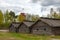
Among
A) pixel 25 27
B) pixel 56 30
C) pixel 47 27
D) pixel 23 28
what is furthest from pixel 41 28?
pixel 23 28

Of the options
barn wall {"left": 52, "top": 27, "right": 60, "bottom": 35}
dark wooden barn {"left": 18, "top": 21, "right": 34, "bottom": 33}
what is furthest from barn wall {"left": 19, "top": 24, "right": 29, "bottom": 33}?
barn wall {"left": 52, "top": 27, "right": 60, "bottom": 35}

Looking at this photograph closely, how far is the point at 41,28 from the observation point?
55875mm

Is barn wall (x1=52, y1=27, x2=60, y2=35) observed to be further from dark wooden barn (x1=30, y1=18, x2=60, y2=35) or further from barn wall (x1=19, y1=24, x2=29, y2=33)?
barn wall (x1=19, y1=24, x2=29, y2=33)

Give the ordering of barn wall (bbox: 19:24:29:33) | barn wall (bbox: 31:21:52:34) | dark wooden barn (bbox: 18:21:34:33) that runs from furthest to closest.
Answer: barn wall (bbox: 19:24:29:33) < dark wooden barn (bbox: 18:21:34:33) < barn wall (bbox: 31:21:52:34)

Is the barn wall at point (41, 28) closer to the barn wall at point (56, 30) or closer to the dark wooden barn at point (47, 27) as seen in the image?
the dark wooden barn at point (47, 27)

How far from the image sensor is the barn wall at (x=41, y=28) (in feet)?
176

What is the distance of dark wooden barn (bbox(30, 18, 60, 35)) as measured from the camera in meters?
52.0

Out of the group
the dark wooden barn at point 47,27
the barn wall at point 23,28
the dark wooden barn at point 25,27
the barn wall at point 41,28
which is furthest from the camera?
the barn wall at point 23,28

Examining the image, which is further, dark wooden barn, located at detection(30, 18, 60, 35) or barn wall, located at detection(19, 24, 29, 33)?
barn wall, located at detection(19, 24, 29, 33)

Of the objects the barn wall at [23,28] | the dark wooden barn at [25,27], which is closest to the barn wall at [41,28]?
the dark wooden barn at [25,27]

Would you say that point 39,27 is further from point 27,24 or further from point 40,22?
point 27,24

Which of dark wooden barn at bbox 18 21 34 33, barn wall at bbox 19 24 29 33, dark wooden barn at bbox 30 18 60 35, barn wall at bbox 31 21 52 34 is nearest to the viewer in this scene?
dark wooden barn at bbox 30 18 60 35

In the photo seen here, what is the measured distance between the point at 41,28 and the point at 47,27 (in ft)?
9.35

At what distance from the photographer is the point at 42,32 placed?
55281 millimetres
